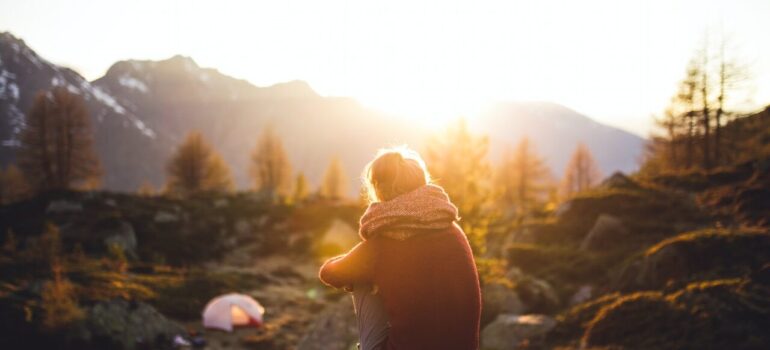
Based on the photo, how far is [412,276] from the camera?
106 inches

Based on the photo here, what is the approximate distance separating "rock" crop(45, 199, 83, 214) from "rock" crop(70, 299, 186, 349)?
902 inches

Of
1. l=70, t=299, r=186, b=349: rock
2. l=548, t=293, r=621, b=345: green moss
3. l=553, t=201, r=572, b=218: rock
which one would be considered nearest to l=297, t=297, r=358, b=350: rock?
l=70, t=299, r=186, b=349: rock

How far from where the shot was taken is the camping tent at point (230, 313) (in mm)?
16062

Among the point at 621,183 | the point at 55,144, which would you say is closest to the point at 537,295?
the point at 621,183

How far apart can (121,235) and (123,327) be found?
16677 millimetres

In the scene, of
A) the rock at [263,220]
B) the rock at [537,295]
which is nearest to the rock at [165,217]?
the rock at [263,220]

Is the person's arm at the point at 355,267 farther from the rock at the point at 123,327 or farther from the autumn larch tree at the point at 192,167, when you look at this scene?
the autumn larch tree at the point at 192,167

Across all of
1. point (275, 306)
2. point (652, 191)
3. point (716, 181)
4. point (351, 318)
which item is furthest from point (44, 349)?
point (716, 181)

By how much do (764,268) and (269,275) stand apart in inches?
881

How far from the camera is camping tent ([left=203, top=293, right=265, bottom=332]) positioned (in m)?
16.1

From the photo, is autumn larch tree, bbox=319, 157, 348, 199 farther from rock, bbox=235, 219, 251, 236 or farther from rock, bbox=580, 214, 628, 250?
rock, bbox=580, 214, 628, 250

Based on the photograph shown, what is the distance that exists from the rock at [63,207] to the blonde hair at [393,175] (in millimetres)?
35999

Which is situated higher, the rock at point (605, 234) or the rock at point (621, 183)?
the rock at point (621, 183)

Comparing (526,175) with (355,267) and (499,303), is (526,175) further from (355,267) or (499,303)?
(355,267)
